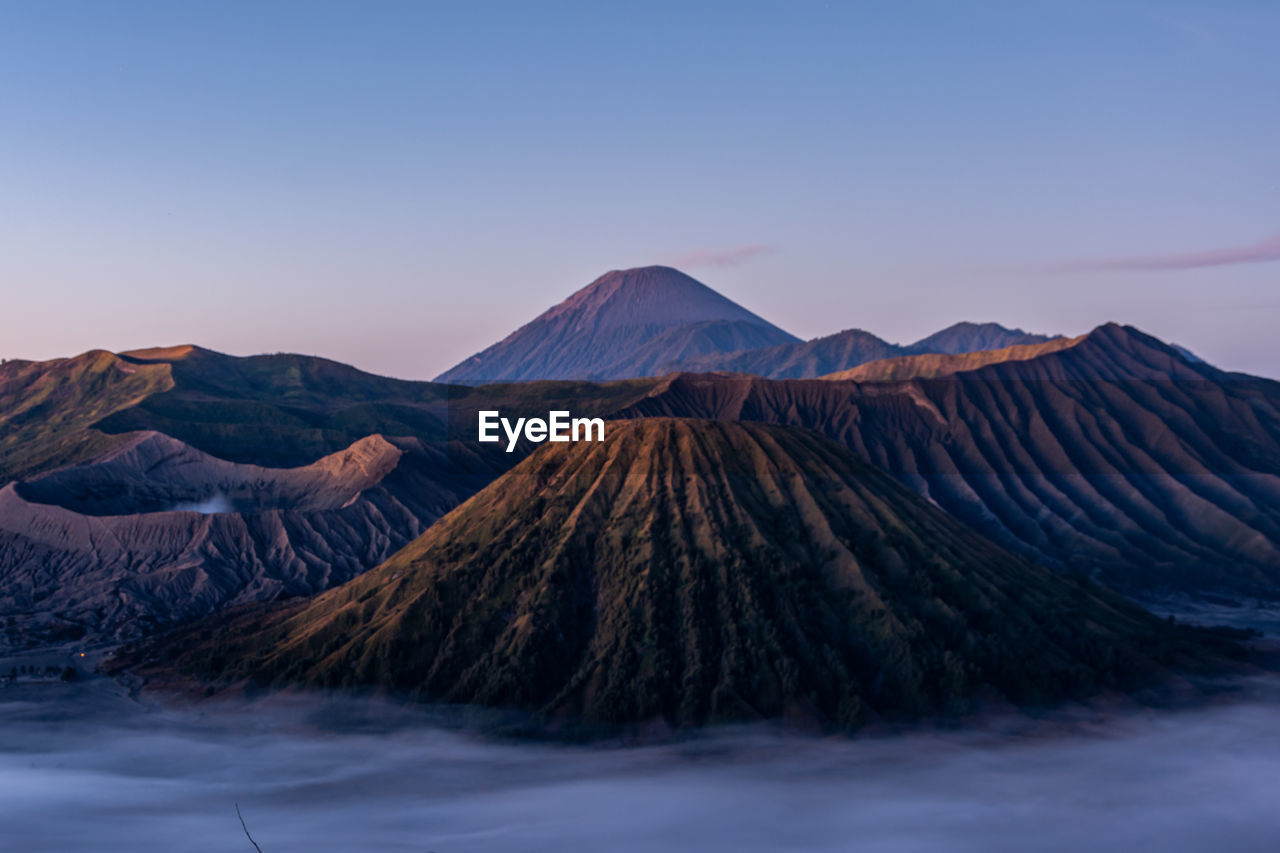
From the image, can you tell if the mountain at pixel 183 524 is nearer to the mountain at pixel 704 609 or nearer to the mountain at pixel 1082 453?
the mountain at pixel 704 609

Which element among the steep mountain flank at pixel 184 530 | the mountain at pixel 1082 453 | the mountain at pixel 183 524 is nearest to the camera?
the steep mountain flank at pixel 184 530

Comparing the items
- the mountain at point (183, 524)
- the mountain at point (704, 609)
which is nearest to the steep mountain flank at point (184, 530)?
the mountain at point (183, 524)

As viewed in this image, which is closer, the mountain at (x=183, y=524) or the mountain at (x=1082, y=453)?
the mountain at (x=183, y=524)

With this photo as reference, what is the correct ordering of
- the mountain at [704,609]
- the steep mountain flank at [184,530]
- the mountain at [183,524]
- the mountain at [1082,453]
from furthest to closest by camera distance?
the mountain at [1082,453] → the mountain at [183,524] → the steep mountain flank at [184,530] → the mountain at [704,609]

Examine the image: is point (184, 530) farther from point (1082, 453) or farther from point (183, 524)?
point (1082, 453)

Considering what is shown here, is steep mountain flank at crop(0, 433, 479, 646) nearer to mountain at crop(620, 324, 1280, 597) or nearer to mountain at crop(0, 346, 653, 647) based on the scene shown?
mountain at crop(0, 346, 653, 647)

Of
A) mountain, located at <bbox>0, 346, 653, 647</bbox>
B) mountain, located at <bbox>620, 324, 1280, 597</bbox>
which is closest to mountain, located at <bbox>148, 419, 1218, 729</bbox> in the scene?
mountain, located at <bbox>0, 346, 653, 647</bbox>

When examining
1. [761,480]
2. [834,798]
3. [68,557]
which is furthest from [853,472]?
[68,557]

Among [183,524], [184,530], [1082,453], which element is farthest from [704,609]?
[1082,453]
